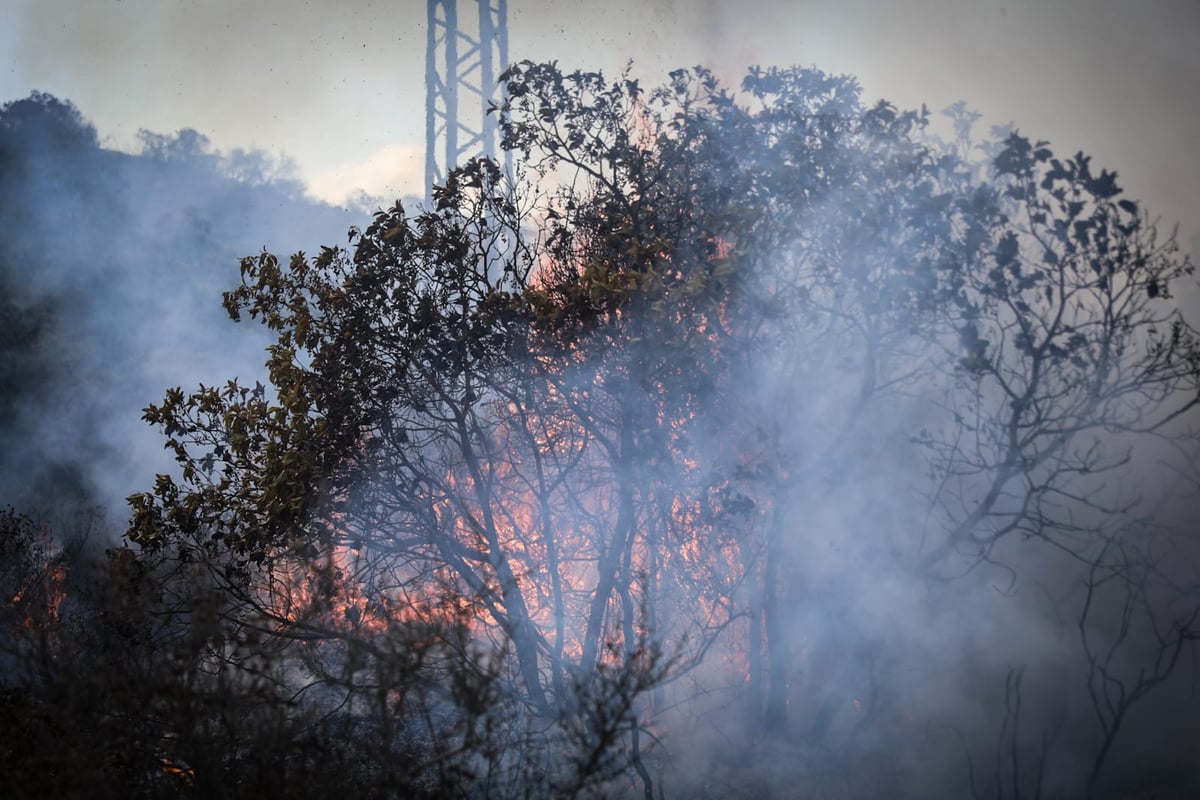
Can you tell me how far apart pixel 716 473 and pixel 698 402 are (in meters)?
0.82

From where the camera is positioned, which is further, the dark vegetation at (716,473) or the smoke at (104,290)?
the smoke at (104,290)

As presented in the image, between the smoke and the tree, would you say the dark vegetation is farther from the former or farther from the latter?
the smoke

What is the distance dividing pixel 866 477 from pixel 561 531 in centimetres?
367

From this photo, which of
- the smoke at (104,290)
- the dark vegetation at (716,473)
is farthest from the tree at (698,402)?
the smoke at (104,290)

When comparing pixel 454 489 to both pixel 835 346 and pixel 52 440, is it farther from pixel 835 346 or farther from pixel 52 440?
pixel 52 440

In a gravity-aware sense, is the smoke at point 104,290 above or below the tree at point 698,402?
above

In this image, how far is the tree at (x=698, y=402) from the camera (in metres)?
8.52

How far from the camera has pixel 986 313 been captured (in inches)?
368

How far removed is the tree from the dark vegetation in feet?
0.18

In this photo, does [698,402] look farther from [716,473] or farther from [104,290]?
[104,290]

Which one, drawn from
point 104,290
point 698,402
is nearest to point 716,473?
point 698,402

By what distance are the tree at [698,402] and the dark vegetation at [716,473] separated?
2.1 inches

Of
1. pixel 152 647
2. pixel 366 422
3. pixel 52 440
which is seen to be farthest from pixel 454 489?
pixel 52 440

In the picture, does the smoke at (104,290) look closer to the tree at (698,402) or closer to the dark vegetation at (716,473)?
the dark vegetation at (716,473)
